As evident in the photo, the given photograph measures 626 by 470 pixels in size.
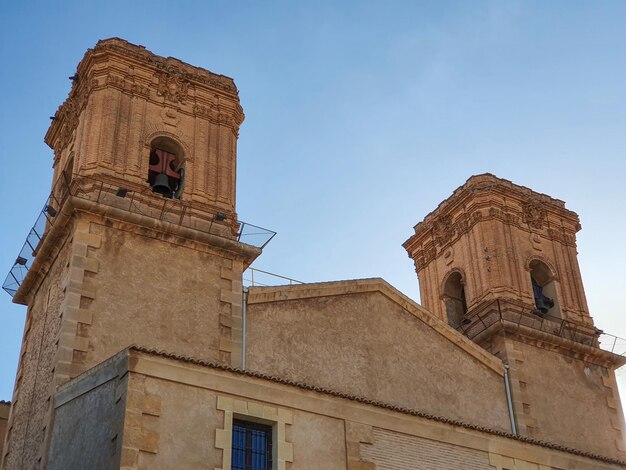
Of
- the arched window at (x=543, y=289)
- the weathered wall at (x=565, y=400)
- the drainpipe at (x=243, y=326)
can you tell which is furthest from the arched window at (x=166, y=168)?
the arched window at (x=543, y=289)

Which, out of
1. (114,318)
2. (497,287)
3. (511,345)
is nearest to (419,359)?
(511,345)

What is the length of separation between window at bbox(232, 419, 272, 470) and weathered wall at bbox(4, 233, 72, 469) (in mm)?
4030

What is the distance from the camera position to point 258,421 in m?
16.0

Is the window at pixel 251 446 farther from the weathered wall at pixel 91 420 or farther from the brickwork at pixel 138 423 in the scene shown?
the weathered wall at pixel 91 420

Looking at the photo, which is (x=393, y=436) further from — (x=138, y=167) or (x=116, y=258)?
(x=138, y=167)

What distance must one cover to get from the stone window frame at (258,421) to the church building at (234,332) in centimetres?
3

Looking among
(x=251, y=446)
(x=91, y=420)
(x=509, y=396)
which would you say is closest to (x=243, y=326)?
(x=251, y=446)

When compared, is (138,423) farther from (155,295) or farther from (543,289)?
(543,289)

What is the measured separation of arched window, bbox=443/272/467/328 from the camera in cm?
2881

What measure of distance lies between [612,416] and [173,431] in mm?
14627

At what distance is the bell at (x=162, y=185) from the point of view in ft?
75.7

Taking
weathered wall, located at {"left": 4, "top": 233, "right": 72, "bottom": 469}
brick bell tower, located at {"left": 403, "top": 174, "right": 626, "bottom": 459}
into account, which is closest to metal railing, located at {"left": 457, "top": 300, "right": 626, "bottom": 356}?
brick bell tower, located at {"left": 403, "top": 174, "right": 626, "bottom": 459}

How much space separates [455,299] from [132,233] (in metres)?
11.7

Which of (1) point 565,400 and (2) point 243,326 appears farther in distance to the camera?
(1) point 565,400
